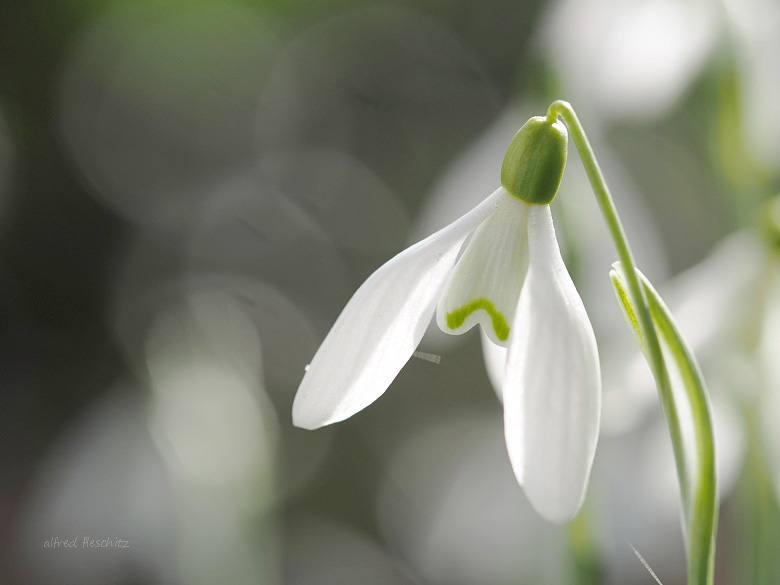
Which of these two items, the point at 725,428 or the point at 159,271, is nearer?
the point at 725,428

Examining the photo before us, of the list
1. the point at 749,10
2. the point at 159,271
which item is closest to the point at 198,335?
the point at 749,10

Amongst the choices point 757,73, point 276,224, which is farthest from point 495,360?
point 276,224

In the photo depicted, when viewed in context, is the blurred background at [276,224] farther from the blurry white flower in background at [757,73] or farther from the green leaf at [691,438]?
the green leaf at [691,438]

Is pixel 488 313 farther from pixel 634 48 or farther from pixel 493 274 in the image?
pixel 634 48

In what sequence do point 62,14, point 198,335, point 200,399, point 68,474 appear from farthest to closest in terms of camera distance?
point 62,14
point 68,474
point 198,335
point 200,399

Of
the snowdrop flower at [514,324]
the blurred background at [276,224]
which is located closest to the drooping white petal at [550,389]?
the snowdrop flower at [514,324]

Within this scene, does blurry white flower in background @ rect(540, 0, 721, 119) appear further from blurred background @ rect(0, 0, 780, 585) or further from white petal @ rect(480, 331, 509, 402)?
blurred background @ rect(0, 0, 780, 585)

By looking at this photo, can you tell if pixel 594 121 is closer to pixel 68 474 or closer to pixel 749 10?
pixel 749 10
